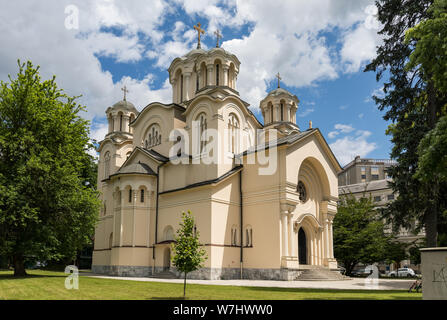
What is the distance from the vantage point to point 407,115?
17469 mm

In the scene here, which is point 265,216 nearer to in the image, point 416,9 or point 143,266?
point 143,266

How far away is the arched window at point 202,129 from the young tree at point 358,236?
13133 millimetres

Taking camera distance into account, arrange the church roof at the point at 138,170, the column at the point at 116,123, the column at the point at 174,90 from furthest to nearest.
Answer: the column at the point at 116,123 → the column at the point at 174,90 → the church roof at the point at 138,170

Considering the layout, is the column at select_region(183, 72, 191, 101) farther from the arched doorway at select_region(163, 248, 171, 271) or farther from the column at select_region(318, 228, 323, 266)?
the column at select_region(318, 228, 323, 266)

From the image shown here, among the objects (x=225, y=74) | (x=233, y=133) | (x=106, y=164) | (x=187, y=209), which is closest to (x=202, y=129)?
(x=233, y=133)

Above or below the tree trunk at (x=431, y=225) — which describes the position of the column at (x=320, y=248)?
below

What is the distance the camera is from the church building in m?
23.2

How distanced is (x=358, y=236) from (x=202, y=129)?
567 inches

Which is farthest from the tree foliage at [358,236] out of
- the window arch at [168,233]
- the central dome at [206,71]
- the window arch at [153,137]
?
the window arch at [153,137]

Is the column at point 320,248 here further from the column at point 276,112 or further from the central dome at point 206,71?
the column at point 276,112

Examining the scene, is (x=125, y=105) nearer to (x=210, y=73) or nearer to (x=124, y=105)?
(x=124, y=105)

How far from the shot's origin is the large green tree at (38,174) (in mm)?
19297

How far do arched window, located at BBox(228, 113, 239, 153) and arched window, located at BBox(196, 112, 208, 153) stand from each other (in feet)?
5.55
